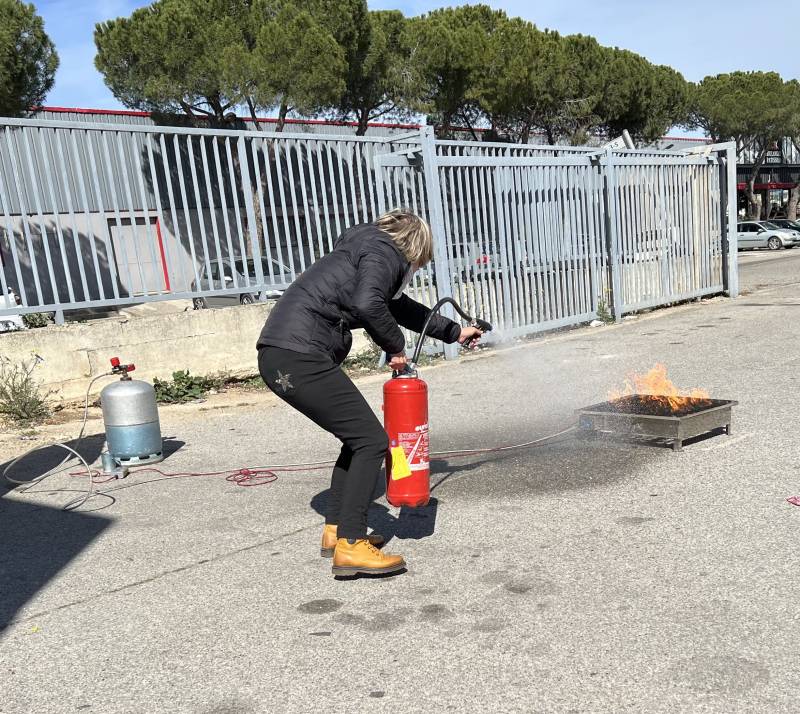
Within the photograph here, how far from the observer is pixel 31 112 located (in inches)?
989

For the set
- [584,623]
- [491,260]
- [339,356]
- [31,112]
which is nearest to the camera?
[584,623]

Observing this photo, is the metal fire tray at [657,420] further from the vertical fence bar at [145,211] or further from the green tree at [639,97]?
the green tree at [639,97]

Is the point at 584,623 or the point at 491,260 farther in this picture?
the point at 491,260

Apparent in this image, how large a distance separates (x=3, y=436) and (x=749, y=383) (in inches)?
280

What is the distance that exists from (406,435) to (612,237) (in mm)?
10628

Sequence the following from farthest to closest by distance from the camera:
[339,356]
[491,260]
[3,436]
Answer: [491,260], [3,436], [339,356]

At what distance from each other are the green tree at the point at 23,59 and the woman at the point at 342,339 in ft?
71.3

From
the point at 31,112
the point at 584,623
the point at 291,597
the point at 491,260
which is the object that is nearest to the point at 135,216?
the point at 491,260

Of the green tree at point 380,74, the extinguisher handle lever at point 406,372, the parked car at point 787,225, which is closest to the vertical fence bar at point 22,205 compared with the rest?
the extinguisher handle lever at point 406,372

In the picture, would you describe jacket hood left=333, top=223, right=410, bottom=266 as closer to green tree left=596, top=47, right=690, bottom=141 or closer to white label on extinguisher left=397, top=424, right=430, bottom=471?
white label on extinguisher left=397, top=424, right=430, bottom=471

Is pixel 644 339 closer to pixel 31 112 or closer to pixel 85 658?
pixel 85 658

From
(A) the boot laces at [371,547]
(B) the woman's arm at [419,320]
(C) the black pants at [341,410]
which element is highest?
(B) the woman's arm at [419,320]

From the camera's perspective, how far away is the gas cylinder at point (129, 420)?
6.57m

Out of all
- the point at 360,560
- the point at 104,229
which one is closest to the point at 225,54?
the point at 104,229
